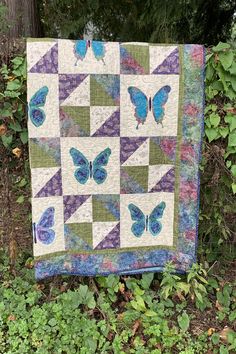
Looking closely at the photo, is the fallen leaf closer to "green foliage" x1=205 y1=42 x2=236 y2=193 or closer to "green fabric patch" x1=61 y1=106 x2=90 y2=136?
"green fabric patch" x1=61 y1=106 x2=90 y2=136

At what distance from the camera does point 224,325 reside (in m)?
2.30

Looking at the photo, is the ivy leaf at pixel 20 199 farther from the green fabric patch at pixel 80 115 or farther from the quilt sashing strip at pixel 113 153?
the green fabric patch at pixel 80 115

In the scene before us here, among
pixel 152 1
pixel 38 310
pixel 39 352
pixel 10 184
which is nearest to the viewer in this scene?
pixel 39 352

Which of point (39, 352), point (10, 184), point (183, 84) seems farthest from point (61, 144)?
point (39, 352)

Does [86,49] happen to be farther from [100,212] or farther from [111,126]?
[100,212]

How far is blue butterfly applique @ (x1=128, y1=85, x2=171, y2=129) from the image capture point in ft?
6.77

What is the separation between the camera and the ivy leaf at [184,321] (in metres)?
2.21

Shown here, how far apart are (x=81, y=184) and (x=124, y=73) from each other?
64 centimetres

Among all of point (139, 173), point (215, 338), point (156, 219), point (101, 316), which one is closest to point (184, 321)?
point (215, 338)

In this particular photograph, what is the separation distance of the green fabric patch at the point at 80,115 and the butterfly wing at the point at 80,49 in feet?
0.85

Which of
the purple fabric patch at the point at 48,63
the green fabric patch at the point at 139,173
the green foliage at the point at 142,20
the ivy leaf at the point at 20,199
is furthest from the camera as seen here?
the green foliage at the point at 142,20

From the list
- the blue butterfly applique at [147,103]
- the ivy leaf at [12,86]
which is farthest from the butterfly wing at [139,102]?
the ivy leaf at [12,86]

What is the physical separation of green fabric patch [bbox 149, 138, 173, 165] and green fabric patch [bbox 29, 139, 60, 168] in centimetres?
54

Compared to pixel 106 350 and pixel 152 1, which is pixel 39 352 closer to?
pixel 106 350
